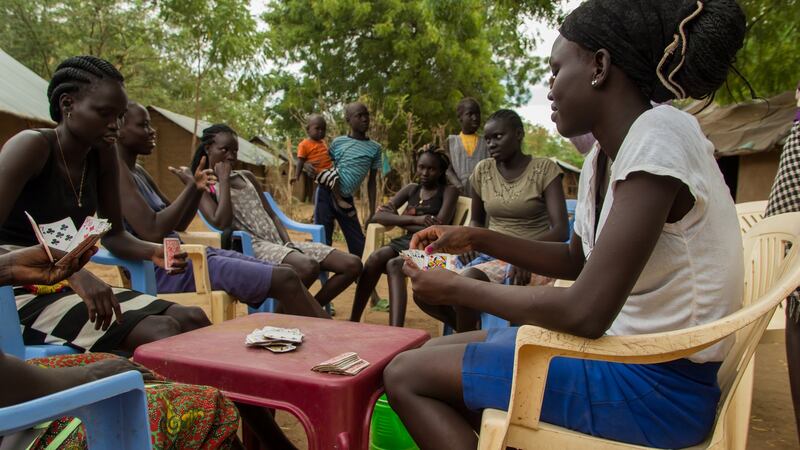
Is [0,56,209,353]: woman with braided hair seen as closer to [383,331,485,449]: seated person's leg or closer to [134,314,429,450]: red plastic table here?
[134,314,429,450]: red plastic table

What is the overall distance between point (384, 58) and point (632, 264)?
1751 centimetres

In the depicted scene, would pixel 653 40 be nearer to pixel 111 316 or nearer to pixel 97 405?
pixel 97 405

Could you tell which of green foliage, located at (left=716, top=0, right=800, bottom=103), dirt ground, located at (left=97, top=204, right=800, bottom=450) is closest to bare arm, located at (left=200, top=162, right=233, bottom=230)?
dirt ground, located at (left=97, top=204, right=800, bottom=450)

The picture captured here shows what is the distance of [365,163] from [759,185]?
22.6ft

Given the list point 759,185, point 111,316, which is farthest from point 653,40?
point 759,185

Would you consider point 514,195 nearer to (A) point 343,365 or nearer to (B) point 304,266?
(B) point 304,266

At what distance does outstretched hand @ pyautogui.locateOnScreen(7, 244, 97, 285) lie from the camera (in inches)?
54.7

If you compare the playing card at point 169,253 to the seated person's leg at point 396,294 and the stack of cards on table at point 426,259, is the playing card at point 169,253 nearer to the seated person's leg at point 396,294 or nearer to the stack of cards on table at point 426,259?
the stack of cards on table at point 426,259

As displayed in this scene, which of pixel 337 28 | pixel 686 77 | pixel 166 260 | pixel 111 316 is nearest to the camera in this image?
pixel 686 77

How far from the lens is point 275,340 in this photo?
1.97 m

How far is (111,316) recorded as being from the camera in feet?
7.16

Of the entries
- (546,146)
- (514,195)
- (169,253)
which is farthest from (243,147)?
(169,253)

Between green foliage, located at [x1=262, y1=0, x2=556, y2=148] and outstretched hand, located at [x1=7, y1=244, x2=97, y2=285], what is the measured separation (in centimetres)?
1468

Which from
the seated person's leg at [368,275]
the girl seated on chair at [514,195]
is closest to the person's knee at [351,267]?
the seated person's leg at [368,275]
